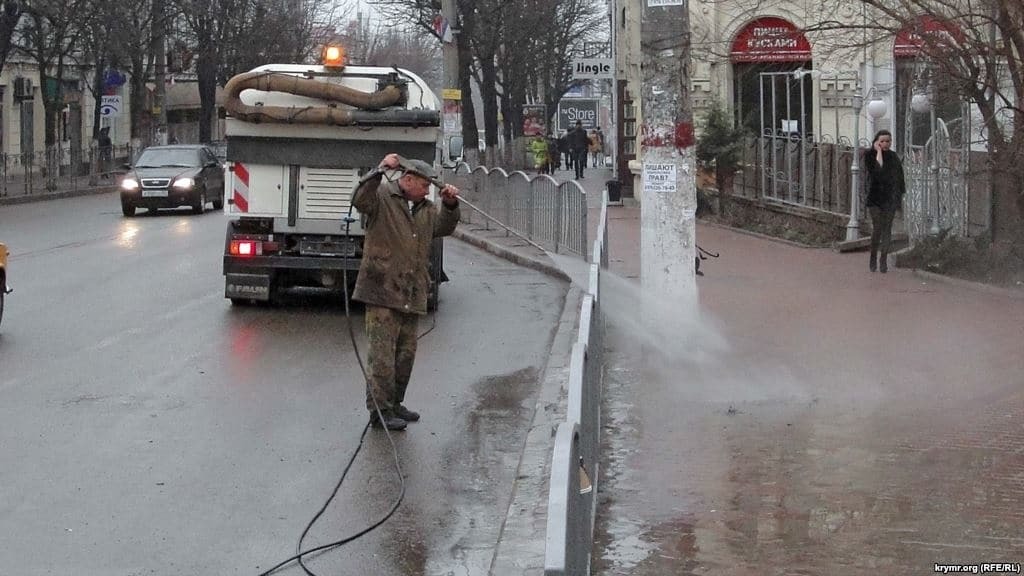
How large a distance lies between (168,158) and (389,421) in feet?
86.0

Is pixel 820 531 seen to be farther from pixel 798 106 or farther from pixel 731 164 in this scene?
pixel 798 106

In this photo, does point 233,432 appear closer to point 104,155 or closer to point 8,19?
point 8,19

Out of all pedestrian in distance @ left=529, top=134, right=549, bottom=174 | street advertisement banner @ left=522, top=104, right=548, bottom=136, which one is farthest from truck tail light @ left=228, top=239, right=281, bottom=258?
street advertisement banner @ left=522, top=104, right=548, bottom=136

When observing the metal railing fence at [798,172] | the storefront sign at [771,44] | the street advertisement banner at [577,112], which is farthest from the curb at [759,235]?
the street advertisement banner at [577,112]

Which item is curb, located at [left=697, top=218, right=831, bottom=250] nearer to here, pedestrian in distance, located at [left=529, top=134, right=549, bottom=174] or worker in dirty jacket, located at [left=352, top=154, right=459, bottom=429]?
worker in dirty jacket, located at [left=352, top=154, right=459, bottom=429]

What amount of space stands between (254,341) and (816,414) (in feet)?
19.1

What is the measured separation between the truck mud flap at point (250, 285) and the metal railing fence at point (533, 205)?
5591mm

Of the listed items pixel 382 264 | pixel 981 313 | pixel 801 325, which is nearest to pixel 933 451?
pixel 382 264

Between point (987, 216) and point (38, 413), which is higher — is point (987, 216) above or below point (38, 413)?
above

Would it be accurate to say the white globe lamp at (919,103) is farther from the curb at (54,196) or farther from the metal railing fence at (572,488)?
the curb at (54,196)

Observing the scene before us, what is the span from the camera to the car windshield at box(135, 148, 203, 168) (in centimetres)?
3405

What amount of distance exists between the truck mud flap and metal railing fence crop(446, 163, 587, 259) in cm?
559

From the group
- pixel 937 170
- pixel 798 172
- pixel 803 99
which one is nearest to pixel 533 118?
pixel 803 99

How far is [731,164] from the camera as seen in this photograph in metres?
28.3
